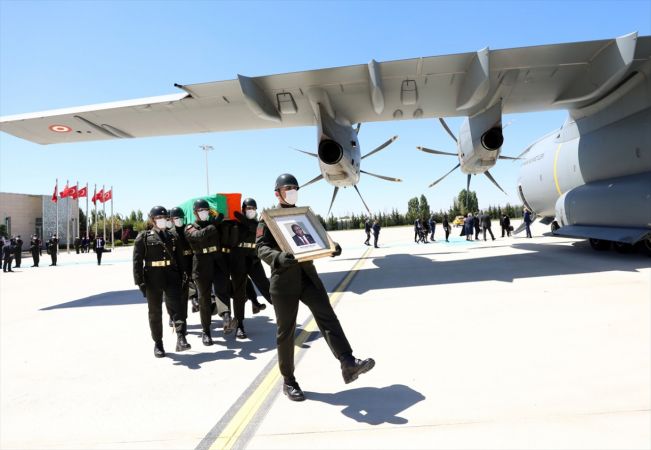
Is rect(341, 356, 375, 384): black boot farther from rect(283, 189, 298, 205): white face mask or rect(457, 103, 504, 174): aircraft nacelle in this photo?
rect(457, 103, 504, 174): aircraft nacelle

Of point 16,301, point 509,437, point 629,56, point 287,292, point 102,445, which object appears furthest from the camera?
point 16,301

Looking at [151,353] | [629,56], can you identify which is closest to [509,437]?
[151,353]

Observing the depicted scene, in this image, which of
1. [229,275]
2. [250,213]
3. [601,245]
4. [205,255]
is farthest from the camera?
[601,245]

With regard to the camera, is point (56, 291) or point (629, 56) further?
point (56, 291)

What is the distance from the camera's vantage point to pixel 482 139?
32.6ft

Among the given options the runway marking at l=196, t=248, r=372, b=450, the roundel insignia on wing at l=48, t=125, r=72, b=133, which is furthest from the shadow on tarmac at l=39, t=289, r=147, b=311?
the runway marking at l=196, t=248, r=372, b=450

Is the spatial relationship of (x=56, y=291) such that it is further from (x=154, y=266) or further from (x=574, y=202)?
(x=574, y=202)

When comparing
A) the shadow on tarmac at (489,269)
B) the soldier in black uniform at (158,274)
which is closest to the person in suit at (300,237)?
the soldier in black uniform at (158,274)

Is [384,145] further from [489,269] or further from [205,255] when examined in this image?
[205,255]

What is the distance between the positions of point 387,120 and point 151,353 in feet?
34.1

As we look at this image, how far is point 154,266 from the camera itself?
4445 millimetres

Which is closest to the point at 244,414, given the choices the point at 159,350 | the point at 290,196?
the point at 290,196

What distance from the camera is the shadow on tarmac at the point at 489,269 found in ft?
26.0

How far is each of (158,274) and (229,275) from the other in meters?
1.07
